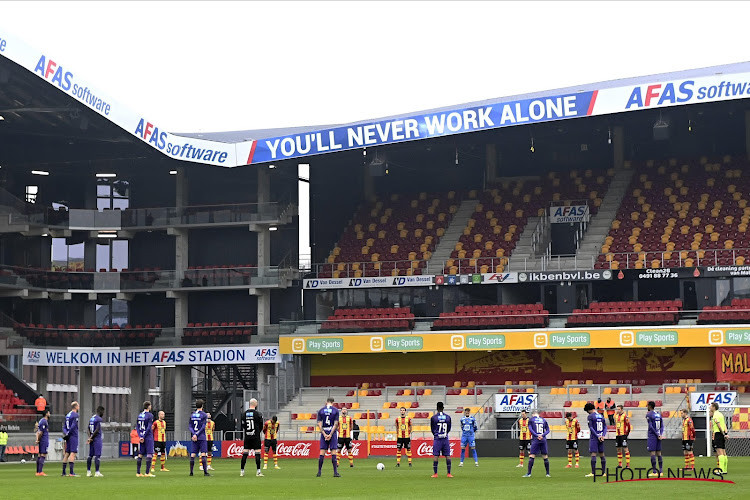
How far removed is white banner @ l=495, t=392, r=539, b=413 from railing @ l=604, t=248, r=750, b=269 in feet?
27.2

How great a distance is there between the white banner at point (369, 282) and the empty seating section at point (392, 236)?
1.71 ft

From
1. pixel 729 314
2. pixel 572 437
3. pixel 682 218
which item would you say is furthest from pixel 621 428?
pixel 682 218

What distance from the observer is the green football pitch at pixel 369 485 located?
22.8 m

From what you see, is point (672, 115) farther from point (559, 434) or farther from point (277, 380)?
point (277, 380)

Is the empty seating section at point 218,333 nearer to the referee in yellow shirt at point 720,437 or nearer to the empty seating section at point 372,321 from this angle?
the empty seating section at point 372,321

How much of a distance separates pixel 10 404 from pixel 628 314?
26.0 m

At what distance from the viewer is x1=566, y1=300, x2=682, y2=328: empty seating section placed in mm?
51469

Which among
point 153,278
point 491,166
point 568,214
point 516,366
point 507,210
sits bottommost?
point 516,366

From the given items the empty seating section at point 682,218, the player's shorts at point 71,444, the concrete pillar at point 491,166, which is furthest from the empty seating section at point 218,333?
the player's shorts at point 71,444

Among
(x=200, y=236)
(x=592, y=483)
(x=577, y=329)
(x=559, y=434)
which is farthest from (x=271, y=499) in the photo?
(x=200, y=236)

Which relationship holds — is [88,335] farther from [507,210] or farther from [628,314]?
[628,314]

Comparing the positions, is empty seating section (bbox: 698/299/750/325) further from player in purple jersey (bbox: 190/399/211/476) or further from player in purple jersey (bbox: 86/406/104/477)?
player in purple jersey (bbox: 86/406/104/477)

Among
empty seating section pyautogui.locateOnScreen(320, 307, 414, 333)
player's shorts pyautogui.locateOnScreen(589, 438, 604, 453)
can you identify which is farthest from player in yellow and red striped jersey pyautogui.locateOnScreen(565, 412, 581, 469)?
empty seating section pyautogui.locateOnScreen(320, 307, 414, 333)

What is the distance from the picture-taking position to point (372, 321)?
56281 millimetres
